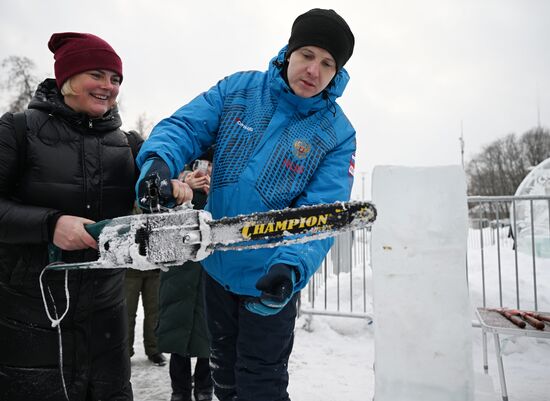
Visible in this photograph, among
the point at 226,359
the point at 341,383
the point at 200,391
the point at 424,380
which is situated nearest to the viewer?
the point at 226,359

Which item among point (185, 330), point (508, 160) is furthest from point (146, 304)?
point (508, 160)

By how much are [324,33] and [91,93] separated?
108 cm

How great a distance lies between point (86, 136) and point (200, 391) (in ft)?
7.47

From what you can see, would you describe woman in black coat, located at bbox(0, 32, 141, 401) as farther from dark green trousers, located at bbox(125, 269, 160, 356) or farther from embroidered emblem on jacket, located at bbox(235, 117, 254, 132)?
dark green trousers, located at bbox(125, 269, 160, 356)

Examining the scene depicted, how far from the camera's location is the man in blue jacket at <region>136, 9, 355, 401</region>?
5.07 ft

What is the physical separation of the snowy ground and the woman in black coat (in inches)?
64.9

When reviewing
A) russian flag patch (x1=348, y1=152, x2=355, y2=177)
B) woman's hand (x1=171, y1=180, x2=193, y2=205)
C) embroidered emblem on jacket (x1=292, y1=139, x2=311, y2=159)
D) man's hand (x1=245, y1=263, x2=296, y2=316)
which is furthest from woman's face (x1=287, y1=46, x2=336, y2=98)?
man's hand (x1=245, y1=263, x2=296, y2=316)

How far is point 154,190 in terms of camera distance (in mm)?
1139

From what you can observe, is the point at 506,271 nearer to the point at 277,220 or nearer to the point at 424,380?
the point at 424,380

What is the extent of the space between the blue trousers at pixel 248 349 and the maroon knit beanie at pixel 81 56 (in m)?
1.17

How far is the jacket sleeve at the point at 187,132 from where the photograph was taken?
1.34m

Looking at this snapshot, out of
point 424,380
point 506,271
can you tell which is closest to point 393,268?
point 424,380

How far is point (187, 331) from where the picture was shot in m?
2.97

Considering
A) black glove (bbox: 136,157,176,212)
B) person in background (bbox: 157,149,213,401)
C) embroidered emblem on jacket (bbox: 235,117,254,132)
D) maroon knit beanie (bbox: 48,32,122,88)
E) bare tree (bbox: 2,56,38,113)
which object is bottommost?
person in background (bbox: 157,149,213,401)
